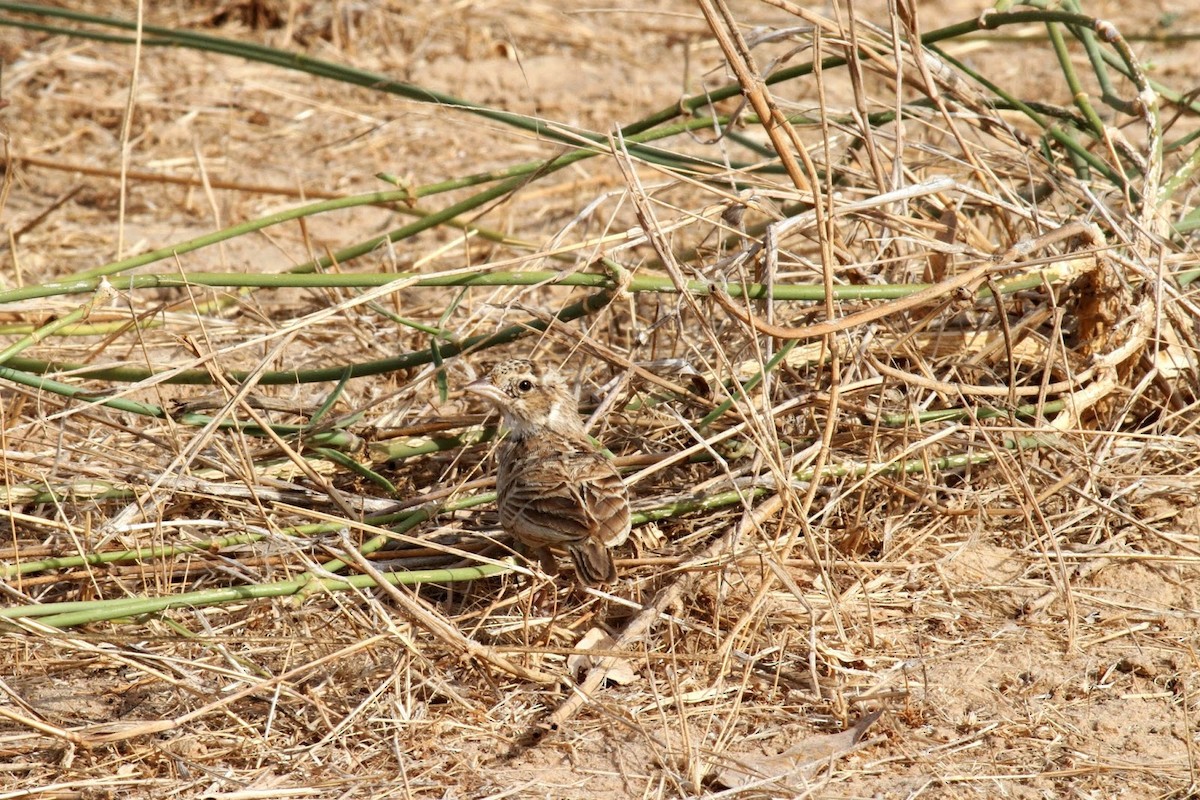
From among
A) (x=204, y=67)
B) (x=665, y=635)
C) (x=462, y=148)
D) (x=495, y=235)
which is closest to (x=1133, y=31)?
(x=462, y=148)

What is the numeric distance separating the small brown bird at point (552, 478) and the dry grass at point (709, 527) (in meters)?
0.11

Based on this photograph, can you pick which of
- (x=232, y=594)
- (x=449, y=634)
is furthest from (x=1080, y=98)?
(x=232, y=594)

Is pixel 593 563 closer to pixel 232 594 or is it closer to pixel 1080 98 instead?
pixel 232 594

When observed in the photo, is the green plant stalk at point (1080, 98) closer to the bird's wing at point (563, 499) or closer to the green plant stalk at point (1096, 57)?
the green plant stalk at point (1096, 57)

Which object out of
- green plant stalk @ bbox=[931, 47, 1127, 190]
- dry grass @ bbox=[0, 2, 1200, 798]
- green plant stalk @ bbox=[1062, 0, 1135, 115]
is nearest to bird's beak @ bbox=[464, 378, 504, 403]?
dry grass @ bbox=[0, 2, 1200, 798]

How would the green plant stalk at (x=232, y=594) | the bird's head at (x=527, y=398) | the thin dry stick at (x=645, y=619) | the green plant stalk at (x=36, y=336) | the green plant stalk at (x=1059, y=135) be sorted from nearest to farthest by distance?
the green plant stalk at (x=232, y=594) → the thin dry stick at (x=645, y=619) → the green plant stalk at (x=36, y=336) → the bird's head at (x=527, y=398) → the green plant stalk at (x=1059, y=135)

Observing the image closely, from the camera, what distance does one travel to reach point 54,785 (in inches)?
122

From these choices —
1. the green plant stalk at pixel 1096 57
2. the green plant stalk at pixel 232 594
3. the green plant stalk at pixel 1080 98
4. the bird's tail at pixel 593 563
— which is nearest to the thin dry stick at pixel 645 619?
the bird's tail at pixel 593 563

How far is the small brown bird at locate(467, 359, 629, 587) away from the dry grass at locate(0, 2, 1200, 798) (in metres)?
0.11

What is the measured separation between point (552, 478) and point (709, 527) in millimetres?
552

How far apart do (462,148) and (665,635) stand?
4.55 meters

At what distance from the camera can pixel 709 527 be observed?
4.11 metres

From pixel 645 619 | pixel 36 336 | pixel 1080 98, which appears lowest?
pixel 645 619

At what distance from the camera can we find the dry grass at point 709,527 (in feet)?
10.9
